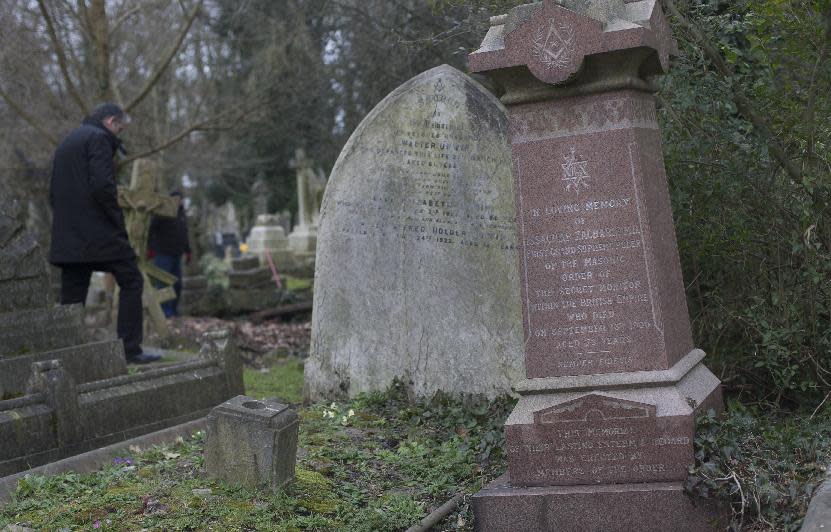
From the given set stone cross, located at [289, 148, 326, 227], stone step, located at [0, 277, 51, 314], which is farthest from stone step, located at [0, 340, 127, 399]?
stone cross, located at [289, 148, 326, 227]

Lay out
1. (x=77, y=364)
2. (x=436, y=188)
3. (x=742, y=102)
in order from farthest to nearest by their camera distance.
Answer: (x=77, y=364) < (x=436, y=188) < (x=742, y=102)

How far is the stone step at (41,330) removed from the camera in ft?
24.5

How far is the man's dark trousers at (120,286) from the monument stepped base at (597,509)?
4.81m

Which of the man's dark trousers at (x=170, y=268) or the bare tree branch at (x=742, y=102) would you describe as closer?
the bare tree branch at (x=742, y=102)

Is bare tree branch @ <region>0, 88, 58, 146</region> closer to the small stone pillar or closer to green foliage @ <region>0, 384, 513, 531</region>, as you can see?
green foliage @ <region>0, 384, 513, 531</region>

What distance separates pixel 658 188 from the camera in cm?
530

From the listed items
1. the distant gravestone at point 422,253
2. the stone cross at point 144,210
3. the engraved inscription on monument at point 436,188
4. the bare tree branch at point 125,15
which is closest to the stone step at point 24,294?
the distant gravestone at point 422,253

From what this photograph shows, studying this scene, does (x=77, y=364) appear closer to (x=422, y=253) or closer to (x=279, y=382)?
(x=279, y=382)

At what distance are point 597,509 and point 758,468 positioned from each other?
0.77 m

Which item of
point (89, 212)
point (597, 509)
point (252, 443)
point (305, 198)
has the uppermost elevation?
point (305, 198)

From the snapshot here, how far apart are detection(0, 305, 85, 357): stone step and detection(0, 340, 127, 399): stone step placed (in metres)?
0.10

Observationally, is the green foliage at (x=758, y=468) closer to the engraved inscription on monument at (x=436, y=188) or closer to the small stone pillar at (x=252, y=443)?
the small stone pillar at (x=252, y=443)

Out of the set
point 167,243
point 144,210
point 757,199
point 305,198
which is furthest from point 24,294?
point 305,198

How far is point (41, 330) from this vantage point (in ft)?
25.2
